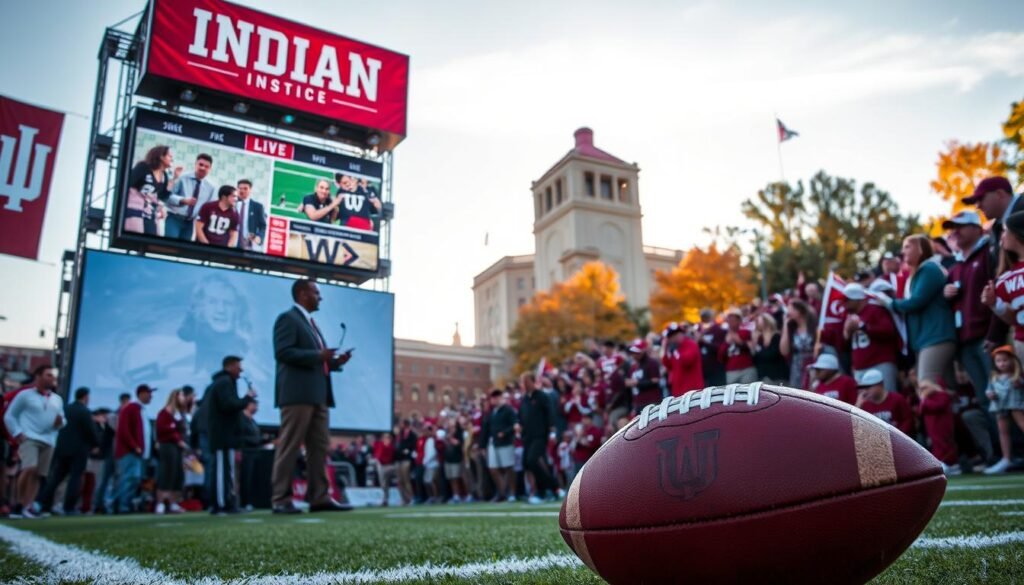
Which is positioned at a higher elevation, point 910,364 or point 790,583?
point 910,364

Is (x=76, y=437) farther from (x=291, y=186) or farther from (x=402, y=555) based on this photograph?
(x=402, y=555)

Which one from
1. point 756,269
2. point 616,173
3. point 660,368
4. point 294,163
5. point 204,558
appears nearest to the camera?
point 204,558

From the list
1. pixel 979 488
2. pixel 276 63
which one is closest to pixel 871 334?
pixel 979 488

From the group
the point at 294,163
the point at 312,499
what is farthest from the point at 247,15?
the point at 312,499

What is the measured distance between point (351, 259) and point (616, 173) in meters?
45.0

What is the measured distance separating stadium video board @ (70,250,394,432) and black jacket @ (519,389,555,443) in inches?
280

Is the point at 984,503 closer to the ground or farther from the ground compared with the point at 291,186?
closer to the ground

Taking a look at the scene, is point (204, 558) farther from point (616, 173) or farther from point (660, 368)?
point (616, 173)

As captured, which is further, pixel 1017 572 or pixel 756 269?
pixel 756 269

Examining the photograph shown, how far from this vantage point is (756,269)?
31938mm

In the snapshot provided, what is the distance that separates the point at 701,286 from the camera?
32.2 metres

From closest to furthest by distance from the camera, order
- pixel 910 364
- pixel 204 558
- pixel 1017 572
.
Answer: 1. pixel 1017 572
2. pixel 204 558
3. pixel 910 364

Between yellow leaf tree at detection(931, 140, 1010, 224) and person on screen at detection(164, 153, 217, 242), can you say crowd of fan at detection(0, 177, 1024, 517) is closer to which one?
person on screen at detection(164, 153, 217, 242)

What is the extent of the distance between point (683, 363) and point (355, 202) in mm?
10950
